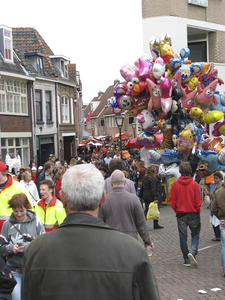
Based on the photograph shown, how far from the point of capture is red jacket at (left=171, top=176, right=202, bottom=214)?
616 cm

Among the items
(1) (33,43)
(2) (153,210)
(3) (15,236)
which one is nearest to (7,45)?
(1) (33,43)

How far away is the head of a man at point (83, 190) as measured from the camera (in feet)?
6.51

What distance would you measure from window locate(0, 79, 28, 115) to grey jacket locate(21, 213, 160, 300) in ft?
62.3

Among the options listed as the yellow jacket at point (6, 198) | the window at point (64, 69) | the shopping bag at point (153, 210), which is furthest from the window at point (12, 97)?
the yellow jacket at point (6, 198)

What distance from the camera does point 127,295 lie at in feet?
5.82

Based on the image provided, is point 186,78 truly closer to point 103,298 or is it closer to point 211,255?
point 211,255

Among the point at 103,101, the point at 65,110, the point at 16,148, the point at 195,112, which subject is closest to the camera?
the point at 195,112

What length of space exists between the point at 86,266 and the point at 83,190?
0.41 meters

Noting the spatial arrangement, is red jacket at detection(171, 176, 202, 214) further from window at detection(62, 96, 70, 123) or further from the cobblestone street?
window at detection(62, 96, 70, 123)

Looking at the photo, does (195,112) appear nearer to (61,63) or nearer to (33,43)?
(61,63)

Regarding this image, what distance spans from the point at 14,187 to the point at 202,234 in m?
5.60

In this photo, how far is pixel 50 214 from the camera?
15.1 ft

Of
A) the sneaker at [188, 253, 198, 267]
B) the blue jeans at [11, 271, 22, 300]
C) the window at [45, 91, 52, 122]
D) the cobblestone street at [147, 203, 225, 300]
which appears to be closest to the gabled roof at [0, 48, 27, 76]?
the window at [45, 91, 52, 122]

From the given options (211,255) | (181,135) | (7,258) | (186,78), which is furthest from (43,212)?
(186,78)
